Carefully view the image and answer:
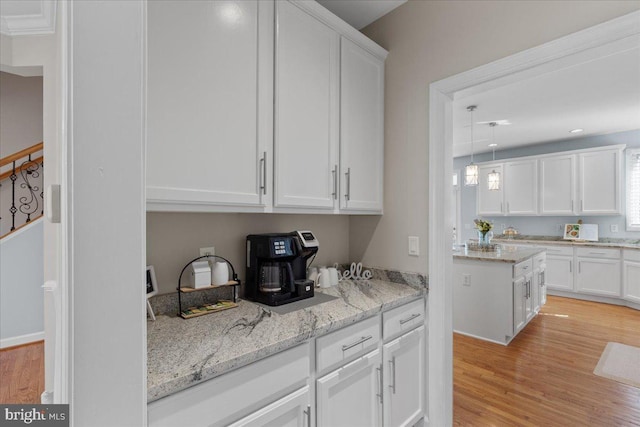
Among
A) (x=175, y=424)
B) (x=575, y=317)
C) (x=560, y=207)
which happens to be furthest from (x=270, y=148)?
(x=560, y=207)

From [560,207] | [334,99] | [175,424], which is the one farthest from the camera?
[560,207]

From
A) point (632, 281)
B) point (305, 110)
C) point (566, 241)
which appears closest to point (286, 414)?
point (305, 110)

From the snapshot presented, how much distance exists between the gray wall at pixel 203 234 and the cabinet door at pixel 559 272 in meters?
5.03

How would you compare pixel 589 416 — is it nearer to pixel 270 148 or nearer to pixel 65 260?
pixel 270 148

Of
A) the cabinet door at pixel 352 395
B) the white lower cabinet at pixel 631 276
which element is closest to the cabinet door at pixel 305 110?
the cabinet door at pixel 352 395

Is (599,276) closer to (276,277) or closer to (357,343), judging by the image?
(357,343)

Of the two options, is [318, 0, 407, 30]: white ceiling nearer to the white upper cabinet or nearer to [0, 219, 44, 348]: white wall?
[0, 219, 44, 348]: white wall

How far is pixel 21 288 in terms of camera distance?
5.01 feet

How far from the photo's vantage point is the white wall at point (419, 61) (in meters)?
1.52

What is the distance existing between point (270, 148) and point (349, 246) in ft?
3.70

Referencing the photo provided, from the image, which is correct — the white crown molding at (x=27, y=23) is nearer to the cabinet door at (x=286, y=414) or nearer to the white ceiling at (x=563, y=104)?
the cabinet door at (x=286, y=414)

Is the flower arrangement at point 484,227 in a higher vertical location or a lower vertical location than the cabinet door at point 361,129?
lower

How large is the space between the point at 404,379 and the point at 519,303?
2.33m

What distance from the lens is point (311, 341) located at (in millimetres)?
1257
